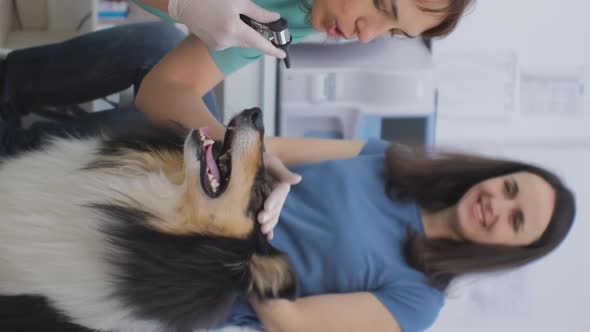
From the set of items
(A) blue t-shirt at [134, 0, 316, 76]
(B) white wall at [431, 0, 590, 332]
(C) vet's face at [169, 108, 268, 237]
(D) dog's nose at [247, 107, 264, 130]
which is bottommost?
(B) white wall at [431, 0, 590, 332]

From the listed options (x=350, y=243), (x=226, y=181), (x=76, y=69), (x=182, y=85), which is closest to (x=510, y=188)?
(x=350, y=243)

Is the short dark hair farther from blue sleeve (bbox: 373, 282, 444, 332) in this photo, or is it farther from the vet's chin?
blue sleeve (bbox: 373, 282, 444, 332)

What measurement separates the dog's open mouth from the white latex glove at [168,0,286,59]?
0.67 ft

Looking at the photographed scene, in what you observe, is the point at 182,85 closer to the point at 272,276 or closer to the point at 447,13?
the point at 272,276

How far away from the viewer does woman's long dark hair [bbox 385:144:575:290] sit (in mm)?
1420

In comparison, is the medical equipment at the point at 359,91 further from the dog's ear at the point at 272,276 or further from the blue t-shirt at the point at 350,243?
the dog's ear at the point at 272,276

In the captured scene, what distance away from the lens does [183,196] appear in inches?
42.1

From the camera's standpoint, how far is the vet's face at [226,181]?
3.46ft

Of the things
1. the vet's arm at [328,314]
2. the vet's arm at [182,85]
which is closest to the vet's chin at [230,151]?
the vet's arm at [182,85]

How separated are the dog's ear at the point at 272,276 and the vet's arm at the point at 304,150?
0.47 m

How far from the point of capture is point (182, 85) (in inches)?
56.1

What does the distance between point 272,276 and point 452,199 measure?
675mm

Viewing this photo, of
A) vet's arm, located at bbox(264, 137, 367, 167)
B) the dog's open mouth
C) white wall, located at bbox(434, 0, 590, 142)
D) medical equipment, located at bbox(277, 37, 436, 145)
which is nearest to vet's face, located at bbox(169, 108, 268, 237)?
the dog's open mouth

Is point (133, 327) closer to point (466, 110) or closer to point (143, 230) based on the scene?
point (143, 230)
